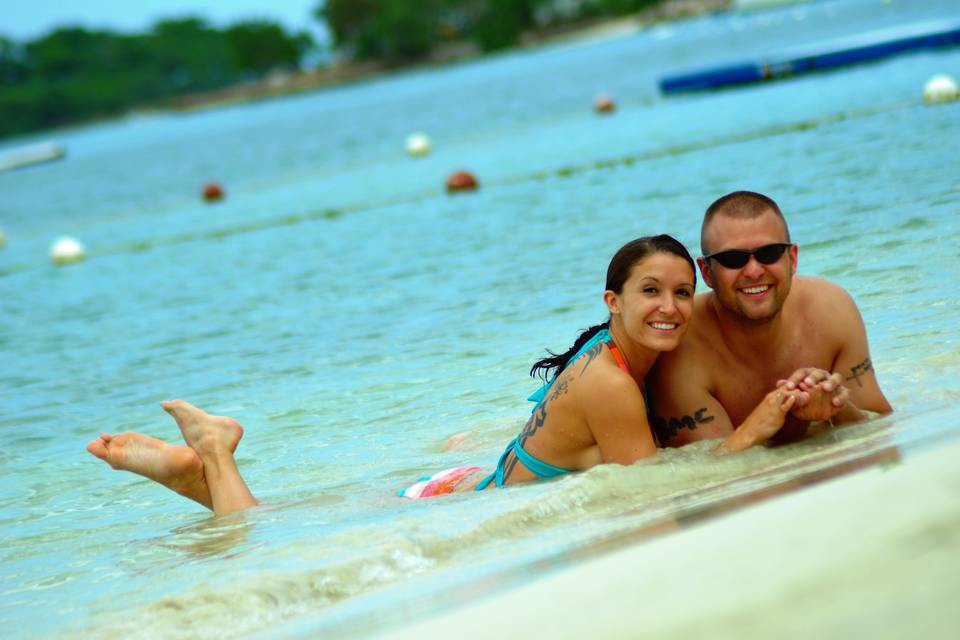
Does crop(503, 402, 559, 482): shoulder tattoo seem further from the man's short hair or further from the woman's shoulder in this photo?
the man's short hair

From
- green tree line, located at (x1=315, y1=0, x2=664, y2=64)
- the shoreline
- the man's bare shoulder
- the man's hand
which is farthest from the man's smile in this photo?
green tree line, located at (x1=315, y1=0, x2=664, y2=64)

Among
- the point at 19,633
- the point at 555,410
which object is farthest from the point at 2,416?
the point at 555,410

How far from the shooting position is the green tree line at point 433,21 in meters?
136

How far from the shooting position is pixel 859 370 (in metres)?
5.24

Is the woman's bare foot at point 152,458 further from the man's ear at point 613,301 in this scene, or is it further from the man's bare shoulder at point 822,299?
the man's bare shoulder at point 822,299

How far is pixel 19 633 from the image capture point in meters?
4.73

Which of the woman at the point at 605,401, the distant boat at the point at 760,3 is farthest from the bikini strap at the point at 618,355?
the distant boat at the point at 760,3

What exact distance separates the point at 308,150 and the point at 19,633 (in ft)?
117

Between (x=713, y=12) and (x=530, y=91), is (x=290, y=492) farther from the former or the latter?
(x=713, y=12)

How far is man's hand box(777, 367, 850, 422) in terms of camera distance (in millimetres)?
4781

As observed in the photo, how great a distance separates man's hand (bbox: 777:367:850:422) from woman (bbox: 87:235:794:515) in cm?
6

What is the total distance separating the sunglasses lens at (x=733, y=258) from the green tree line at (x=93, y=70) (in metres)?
165

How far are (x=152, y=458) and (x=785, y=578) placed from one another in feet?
11.5

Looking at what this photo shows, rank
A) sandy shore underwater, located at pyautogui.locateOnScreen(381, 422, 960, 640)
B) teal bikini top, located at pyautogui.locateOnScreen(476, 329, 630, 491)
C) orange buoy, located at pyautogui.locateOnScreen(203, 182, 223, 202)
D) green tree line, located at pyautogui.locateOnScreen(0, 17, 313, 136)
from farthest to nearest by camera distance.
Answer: green tree line, located at pyautogui.locateOnScreen(0, 17, 313, 136) → orange buoy, located at pyautogui.locateOnScreen(203, 182, 223, 202) → teal bikini top, located at pyautogui.locateOnScreen(476, 329, 630, 491) → sandy shore underwater, located at pyautogui.locateOnScreen(381, 422, 960, 640)
